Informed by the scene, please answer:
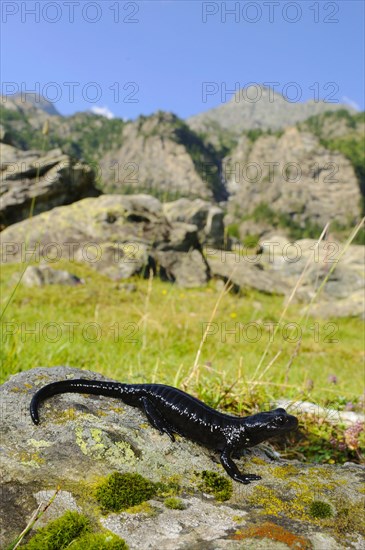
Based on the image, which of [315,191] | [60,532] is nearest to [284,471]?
[60,532]

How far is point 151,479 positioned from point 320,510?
2.71 feet

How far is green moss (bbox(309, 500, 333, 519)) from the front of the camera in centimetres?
214

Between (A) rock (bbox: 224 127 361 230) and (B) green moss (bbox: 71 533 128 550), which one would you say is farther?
(A) rock (bbox: 224 127 361 230)

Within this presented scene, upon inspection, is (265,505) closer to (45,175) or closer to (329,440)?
(329,440)

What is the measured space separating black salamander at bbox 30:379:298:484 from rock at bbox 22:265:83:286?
510 inches

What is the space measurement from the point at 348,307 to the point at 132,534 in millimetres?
18282

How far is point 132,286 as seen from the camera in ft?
54.8

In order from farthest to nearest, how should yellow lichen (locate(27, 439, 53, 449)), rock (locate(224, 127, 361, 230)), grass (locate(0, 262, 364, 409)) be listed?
rock (locate(224, 127, 361, 230)) → grass (locate(0, 262, 364, 409)) → yellow lichen (locate(27, 439, 53, 449))

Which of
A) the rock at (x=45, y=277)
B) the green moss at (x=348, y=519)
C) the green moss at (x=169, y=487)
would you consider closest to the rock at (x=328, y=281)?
the rock at (x=45, y=277)

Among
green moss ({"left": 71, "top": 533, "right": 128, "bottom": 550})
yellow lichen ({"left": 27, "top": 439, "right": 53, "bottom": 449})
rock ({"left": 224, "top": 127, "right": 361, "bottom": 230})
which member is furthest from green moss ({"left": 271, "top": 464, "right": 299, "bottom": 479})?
rock ({"left": 224, "top": 127, "right": 361, "bottom": 230})

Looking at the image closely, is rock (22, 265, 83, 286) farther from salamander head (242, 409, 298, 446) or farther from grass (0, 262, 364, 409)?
salamander head (242, 409, 298, 446)

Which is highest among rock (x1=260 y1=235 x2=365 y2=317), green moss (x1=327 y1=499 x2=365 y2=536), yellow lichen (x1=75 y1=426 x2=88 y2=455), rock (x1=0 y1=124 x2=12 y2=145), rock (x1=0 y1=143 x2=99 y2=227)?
rock (x1=0 y1=124 x2=12 y2=145)

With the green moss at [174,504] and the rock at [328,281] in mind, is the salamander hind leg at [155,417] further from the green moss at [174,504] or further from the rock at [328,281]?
the rock at [328,281]

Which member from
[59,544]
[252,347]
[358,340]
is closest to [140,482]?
[59,544]
